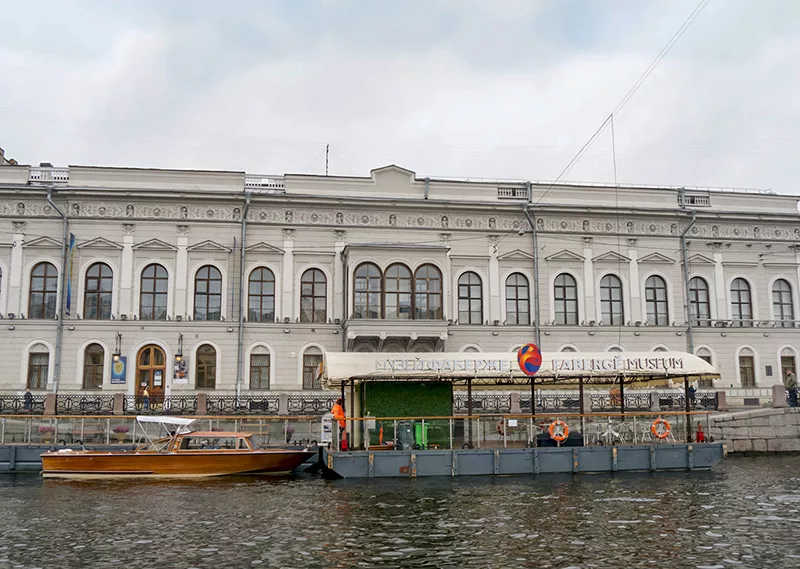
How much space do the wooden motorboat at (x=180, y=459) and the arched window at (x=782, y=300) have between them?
29015 mm

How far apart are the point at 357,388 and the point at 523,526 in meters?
11.1

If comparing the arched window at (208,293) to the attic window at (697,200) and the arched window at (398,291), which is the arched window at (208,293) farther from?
the attic window at (697,200)

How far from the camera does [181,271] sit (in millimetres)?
37125

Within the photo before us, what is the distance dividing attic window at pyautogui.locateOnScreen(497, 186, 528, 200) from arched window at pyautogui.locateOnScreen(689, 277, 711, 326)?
33.4 ft

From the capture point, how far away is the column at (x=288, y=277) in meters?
37.5

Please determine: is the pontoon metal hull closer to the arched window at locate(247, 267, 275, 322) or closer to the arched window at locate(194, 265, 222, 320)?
the arched window at locate(247, 267, 275, 322)

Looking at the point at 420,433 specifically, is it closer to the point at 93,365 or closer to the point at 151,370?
the point at 151,370

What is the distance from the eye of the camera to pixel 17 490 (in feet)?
71.6

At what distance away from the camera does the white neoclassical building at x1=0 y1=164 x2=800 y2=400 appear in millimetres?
36312

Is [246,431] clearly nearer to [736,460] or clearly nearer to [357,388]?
[357,388]

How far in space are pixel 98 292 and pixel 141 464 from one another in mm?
14972

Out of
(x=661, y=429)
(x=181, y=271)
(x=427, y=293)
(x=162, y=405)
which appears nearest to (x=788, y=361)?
(x=661, y=429)

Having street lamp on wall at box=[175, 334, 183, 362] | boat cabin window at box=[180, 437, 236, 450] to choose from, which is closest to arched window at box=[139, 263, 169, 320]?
street lamp on wall at box=[175, 334, 183, 362]

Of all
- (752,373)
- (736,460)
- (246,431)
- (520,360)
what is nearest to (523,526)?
(520,360)
